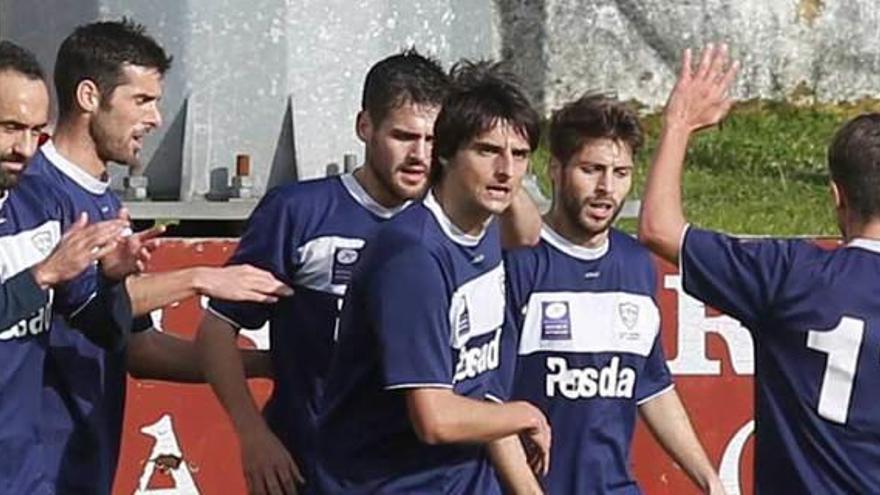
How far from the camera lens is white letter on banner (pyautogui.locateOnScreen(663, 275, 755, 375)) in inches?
353

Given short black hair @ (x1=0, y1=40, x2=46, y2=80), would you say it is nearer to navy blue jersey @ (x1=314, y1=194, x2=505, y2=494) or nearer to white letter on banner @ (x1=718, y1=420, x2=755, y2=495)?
navy blue jersey @ (x1=314, y1=194, x2=505, y2=494)

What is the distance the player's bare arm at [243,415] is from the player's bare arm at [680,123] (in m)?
1.30

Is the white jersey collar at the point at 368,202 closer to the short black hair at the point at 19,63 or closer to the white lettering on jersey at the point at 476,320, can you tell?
the white lettering on jersey at the point at 476,320

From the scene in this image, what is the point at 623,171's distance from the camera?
23.0 ft

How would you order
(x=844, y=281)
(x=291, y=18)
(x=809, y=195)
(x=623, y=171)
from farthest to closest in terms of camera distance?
(x=809, y=195) → (x=291, y=18) → (x=623, y=171) → (x=844, y=281)

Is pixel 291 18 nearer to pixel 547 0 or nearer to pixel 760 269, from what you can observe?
pixel 760 269

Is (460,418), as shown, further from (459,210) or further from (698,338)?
(698,338)

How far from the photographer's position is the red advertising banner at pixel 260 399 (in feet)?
28.7

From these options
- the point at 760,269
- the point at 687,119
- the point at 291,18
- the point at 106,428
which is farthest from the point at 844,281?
the point at 291,18

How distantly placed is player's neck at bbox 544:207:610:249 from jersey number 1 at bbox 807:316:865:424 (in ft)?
4.94

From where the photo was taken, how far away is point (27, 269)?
567 centimetres

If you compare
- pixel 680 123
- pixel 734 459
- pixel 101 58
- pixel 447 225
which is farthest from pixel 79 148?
pixel 734 459

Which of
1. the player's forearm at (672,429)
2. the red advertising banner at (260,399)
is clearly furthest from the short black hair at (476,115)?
the red advertising banner at (260,399)

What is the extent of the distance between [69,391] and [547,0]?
11.2 meters
